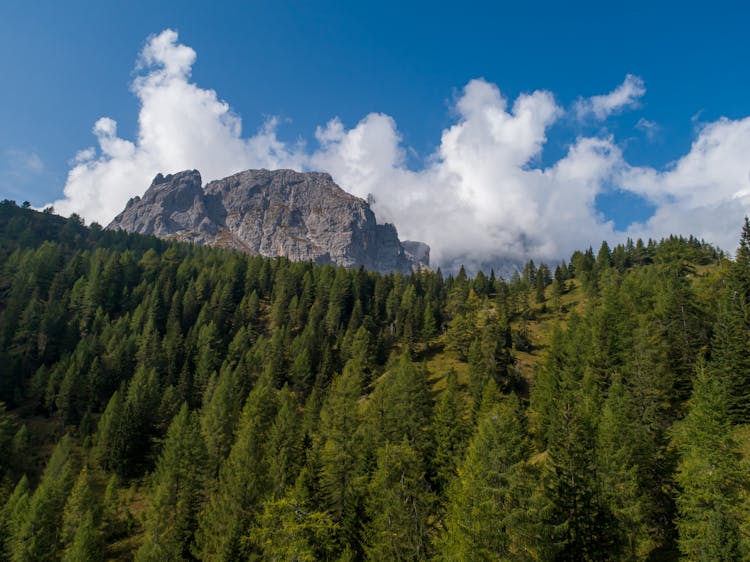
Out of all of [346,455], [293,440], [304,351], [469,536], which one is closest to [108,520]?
[293,440]

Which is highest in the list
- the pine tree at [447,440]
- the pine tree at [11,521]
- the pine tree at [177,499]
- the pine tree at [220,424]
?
the pine tree at [447,440]

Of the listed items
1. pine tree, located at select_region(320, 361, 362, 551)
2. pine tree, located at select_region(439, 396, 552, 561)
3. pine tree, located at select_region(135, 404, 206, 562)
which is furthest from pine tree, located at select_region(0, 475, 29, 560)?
pine tree, located at select_region(439, 396, 552, 561)

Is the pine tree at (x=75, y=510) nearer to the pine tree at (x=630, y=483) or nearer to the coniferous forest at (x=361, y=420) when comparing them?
the coniferous forest at (x=361, y=420)

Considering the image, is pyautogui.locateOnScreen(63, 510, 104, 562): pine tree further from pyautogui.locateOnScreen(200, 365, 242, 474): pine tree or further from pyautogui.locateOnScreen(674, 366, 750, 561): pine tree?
pyautogui.locateOnScreen(674, 366, 750, 561): pine tree

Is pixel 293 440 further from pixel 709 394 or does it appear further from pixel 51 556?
pixel 709 394

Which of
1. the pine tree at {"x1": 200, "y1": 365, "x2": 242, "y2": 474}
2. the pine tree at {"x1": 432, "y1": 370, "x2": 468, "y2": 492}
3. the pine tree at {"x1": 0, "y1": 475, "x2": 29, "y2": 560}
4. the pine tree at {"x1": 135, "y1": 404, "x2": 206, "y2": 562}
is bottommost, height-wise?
the pine tree at {"x1": 0, "y1": 475, "x2": 29, "y2": 560}

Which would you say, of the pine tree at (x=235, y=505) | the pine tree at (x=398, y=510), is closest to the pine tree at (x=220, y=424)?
the pine tree at (x=235, y=505)

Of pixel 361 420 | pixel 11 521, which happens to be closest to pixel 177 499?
pixel 11 521

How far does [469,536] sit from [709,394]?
2406cm

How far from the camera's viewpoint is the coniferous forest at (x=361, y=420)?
90.9ft

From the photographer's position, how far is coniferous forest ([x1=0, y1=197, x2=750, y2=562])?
2770cm

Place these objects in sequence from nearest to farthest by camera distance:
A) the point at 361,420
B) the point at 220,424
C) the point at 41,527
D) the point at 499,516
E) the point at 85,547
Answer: the point at 499,516, the point at 85,547, the point at 41,527, the point at 361,420, the point at 220,424

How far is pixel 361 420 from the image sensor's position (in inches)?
2080

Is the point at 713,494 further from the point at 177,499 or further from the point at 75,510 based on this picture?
the point at 75,510
